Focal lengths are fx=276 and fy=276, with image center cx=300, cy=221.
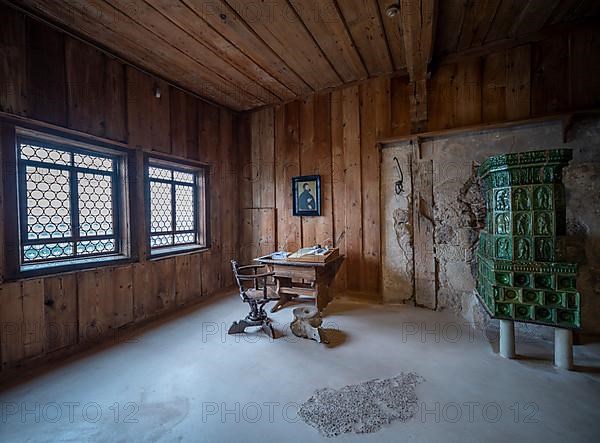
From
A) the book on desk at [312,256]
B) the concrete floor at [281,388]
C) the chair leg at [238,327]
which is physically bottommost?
the concrete floor at [281,388]

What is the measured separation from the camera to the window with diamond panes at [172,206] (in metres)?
3.68

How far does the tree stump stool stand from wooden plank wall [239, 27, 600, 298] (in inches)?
52.6

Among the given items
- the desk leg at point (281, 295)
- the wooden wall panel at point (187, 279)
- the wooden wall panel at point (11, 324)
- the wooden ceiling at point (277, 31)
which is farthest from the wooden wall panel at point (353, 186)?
the wooden wall panel at point (11, 324)

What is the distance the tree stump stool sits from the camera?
2.73m

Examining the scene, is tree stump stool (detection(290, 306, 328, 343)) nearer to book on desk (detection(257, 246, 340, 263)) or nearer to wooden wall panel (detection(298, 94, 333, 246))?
book on desk (detection(257, 246, 340, 263))

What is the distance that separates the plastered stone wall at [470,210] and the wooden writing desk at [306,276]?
0.79 meters

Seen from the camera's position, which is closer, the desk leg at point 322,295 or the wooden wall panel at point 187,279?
the desk leg at point 322,295

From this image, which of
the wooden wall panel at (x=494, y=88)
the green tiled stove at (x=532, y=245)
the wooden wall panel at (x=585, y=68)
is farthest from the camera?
the wooden wall panel at (x=494, y=88)

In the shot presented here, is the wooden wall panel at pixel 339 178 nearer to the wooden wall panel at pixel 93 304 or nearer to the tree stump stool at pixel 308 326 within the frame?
the tree stump stool at pixel 308 326

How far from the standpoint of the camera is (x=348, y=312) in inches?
138

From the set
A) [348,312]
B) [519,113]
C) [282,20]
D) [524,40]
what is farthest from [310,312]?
[524,40]

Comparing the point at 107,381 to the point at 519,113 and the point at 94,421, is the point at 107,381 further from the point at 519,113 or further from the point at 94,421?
the point at 519,113

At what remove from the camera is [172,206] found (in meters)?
3.96

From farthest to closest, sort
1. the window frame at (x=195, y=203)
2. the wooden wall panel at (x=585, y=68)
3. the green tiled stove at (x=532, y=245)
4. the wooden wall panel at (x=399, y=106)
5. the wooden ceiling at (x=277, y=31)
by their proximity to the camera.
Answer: the wooden wall panel at (x=399, y=106), the window frame at (x=195, y=203), the wooden wall panel at (x=585, y=68), the wooden ceiling at (x=277, y=31), the green tiled stove at (x=532, y=245)
